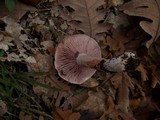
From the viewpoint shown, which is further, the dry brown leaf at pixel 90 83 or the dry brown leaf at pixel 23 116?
the dry brown leaf at pixel 90 83

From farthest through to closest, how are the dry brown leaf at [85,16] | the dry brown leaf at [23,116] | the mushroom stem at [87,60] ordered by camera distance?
the dry brown leaf at [85,16] < the mushroom stem at [87,60] < the dry brown leaf at [23,116]

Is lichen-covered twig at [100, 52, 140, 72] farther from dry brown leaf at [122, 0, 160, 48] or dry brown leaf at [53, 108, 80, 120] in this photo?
dry brown leaf at [53, 108, 80, 120]

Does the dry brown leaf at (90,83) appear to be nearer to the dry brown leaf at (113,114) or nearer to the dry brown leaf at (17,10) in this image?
the dry brown leaf at (113,114)

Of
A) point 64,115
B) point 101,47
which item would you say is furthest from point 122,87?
point 64,115

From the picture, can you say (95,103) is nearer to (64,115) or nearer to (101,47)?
(64,115)

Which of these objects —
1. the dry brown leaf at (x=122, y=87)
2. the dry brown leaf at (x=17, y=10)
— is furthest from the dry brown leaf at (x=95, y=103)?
the dry brown leaf at (x=17, y=10)

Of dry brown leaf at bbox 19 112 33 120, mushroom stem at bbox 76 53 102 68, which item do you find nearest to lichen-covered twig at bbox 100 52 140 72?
mushroom stem at bbox 76 53 102 68
